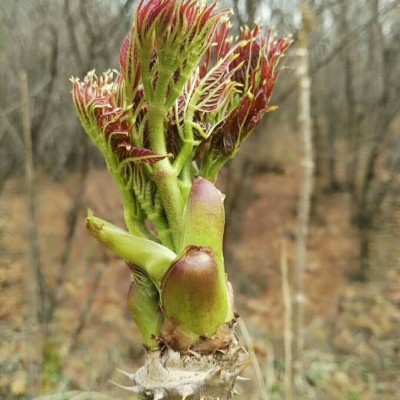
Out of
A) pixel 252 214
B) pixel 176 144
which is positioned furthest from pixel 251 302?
pixel 176 144

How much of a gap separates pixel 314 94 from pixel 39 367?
12.8 ft

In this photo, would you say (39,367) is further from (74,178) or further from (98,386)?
(74,178)

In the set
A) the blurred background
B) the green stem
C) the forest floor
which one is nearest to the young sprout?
the green stem

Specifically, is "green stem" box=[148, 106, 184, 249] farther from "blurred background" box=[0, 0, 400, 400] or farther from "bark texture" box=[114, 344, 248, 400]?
"blurred background" box=[0, 0, 400, 400]

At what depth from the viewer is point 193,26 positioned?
69 cm

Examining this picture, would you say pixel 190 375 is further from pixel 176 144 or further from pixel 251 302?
pixel 251 302

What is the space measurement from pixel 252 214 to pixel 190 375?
563 cm

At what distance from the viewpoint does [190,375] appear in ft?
2.25

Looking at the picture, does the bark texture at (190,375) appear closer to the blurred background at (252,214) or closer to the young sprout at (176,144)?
the young sprout at (176,144)

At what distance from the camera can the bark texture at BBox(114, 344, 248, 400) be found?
0.68 metres

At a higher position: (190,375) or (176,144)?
(176,144)

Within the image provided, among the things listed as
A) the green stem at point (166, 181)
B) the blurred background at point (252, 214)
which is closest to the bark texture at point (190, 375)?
the green stem at point (166, 181)

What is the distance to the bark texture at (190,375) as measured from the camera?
68 cm

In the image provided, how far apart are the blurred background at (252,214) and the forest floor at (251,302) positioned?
0.02 meters
